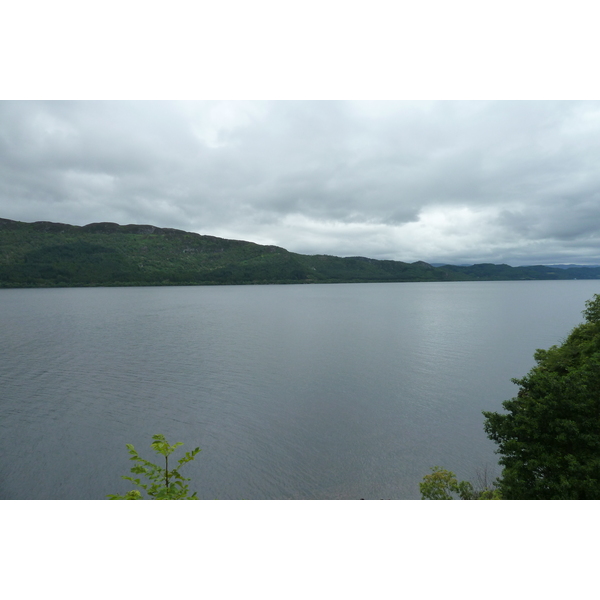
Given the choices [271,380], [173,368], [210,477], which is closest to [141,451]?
[210,477]

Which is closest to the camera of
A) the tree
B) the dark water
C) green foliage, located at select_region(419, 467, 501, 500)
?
the tree

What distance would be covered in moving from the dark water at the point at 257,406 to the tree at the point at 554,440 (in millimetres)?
8345

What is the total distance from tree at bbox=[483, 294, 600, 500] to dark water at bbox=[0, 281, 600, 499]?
8345 mm

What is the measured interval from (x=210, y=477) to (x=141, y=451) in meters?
6.09

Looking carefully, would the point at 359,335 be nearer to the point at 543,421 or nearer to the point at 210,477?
the point at 210,477

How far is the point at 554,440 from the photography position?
1370cm

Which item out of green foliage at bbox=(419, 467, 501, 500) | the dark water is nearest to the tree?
green foliage at bbox=(419, 467, 501, 500)

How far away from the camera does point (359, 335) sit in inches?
2729

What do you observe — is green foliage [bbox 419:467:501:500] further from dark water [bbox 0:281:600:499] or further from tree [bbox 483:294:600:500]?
dark water [bbox 0:281:600:499]

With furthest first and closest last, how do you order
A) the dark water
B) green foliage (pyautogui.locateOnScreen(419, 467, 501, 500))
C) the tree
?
the dark water → green foliage (pyautogui.locateOnScreen(419, 467, 501, 500)) → the tree

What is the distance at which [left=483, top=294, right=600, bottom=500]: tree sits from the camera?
12500 millimetres

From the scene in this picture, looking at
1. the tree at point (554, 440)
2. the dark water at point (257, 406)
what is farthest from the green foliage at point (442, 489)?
the dark water at point (257, 406)

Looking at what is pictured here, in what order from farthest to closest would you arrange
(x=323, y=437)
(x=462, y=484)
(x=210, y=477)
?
(x=323, y=437), (x=210, y=477), (x=462, y=484)

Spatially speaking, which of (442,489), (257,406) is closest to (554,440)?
(442,489)
